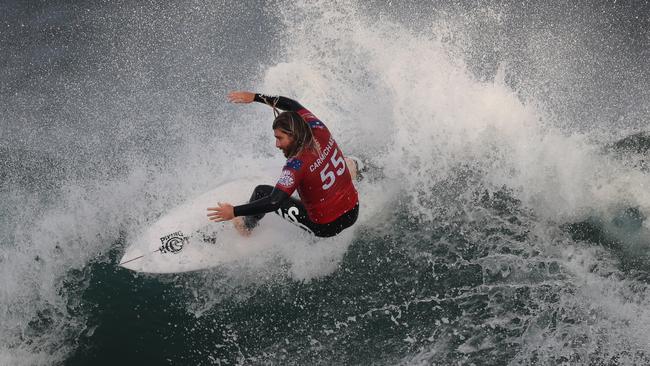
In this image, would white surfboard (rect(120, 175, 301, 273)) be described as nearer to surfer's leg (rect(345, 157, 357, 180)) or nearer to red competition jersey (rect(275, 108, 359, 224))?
surfer's leg (rect(345, 157, 357, 180))

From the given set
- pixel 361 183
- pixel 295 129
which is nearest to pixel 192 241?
pixel 361 183

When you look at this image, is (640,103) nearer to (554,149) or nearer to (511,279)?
(554,149)

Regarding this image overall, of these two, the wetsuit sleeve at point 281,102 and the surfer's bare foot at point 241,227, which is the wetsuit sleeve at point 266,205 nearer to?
the wetsuit sleeve at point 281,102

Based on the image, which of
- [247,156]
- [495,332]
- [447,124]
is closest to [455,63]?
[447,124]

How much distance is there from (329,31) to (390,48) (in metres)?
1.01

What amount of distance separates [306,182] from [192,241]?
1.98 meters

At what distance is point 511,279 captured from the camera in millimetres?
5453

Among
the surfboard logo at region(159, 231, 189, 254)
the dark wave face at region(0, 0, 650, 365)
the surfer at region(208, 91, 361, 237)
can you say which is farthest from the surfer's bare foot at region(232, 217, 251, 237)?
the surfboard logo at region(159, 231, 189, 254)

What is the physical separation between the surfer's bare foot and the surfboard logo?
548 mm

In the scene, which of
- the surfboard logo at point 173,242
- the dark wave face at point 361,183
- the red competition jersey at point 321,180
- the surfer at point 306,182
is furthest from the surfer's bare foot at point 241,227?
the red competition jersey at point 321,180

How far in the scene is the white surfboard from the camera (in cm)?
586

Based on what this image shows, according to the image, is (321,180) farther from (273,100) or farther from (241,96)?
(241,96)

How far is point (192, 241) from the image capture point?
19.6 ft

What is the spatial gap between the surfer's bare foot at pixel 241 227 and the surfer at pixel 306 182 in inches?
0.6
